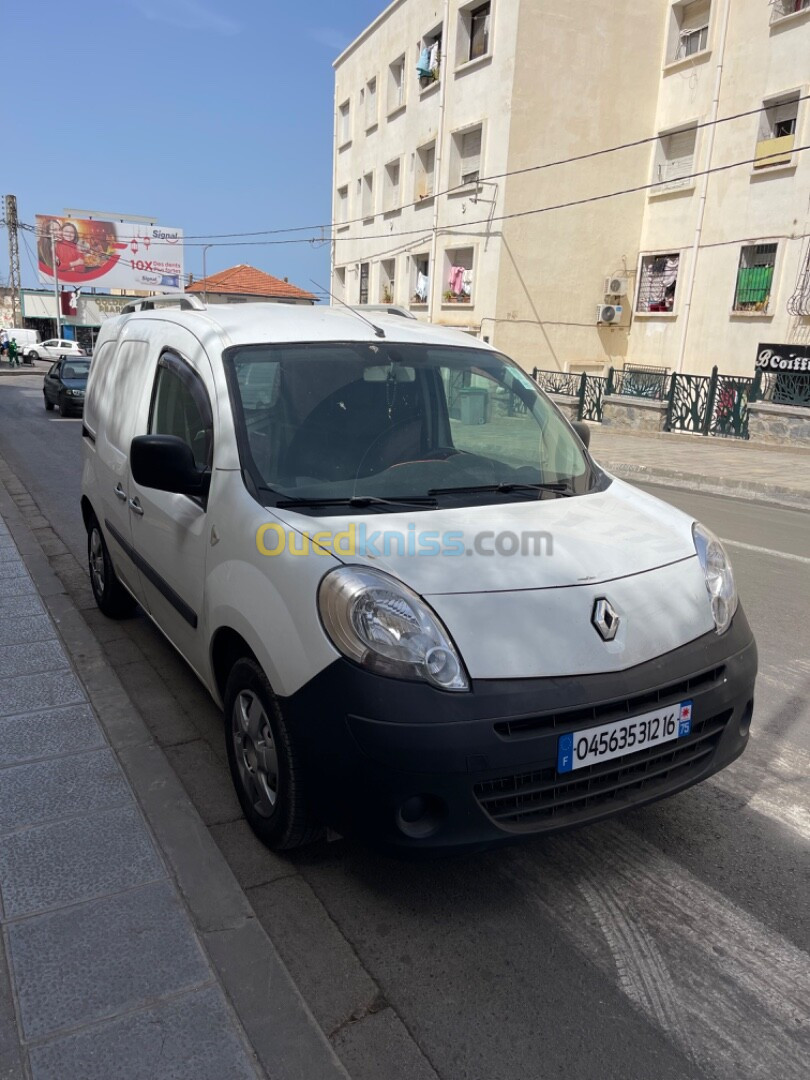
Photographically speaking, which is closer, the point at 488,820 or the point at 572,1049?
the point at 572,1049

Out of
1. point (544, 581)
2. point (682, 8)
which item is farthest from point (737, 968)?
point (682, 8)

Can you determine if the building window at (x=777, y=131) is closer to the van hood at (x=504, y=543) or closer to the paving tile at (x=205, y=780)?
the van hood at (x=504, y=543)

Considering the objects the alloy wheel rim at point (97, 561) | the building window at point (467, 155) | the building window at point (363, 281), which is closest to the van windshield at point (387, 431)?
the alloy wheel rim at point (97, 561)

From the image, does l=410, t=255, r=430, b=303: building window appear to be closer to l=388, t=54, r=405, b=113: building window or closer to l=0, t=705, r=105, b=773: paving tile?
l=388, t=54, r=405, b=113: building window

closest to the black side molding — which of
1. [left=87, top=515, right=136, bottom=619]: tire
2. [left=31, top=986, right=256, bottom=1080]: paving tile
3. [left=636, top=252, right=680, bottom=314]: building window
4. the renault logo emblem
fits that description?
[left=87, top=515, right=136, bottom=619]: tire

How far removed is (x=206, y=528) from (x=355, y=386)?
2.80ft

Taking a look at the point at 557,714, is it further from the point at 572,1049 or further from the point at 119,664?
the point at 119,664

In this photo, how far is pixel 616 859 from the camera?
287 cm

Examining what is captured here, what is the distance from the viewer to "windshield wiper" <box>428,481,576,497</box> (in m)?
3.13

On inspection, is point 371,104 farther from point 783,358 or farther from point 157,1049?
point 157,1049

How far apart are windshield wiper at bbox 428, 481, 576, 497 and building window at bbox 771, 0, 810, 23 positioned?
2199 centimetres

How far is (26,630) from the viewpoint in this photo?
4.84 meters

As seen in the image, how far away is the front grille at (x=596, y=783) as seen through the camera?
2359 mm
